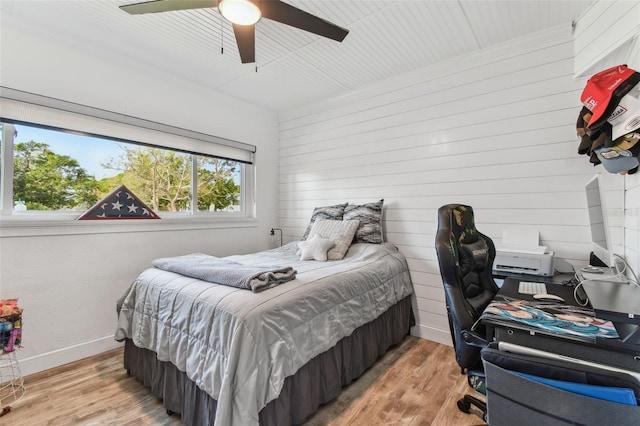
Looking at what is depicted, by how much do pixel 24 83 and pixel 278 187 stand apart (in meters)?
2.64

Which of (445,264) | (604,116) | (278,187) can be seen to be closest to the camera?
(445,264)

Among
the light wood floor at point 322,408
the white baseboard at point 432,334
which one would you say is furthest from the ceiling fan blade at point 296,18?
the white baseboard at point 432,334

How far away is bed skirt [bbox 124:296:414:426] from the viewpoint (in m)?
1.52

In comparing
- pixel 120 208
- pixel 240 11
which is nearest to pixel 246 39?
pixel 240 11

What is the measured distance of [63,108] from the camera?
2320 mm

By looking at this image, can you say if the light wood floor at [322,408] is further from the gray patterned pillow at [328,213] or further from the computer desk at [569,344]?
the gray patterned pillow at [328,213]

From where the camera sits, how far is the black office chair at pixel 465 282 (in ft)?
4.46

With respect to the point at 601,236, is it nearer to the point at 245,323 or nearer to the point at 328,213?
the point at 245,323

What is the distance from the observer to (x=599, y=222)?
5.51 feet

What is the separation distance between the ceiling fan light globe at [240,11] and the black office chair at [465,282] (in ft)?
5.01

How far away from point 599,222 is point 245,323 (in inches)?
80.4

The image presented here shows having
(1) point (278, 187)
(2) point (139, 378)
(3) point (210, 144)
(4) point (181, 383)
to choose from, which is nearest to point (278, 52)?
(3) point (210, 144)

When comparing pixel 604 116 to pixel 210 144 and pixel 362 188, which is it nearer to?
pixel 362 188

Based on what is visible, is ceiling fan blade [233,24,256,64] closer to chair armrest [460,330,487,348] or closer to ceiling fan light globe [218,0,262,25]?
ceiling fan light globe [218,0,262,25]
